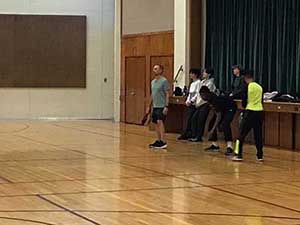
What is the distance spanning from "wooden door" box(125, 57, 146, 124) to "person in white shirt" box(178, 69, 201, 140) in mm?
5351

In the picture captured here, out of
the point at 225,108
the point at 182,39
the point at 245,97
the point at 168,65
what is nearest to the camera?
the point at 245,97

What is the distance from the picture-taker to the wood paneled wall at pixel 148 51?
20250mm

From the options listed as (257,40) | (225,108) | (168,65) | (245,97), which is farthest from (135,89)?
(245,97)

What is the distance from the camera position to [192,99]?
16.3 m

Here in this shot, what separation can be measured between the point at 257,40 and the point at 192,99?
2220mm

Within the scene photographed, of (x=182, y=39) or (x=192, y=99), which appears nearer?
(x=192, y=99)

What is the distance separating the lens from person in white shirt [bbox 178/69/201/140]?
52.7 ft

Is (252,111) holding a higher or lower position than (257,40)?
lower

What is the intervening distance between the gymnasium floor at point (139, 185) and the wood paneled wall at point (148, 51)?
482 cm

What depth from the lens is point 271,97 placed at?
15.4 meters

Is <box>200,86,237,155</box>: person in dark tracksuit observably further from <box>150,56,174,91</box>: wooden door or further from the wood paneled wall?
the wood paneled wall

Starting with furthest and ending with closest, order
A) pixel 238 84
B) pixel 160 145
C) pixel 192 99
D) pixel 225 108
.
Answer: pixel 192 99
pixel 238 84
pixel 160 145
pixel 225 108

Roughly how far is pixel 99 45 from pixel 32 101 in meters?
2.94

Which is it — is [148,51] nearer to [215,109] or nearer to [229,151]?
[215,109]
